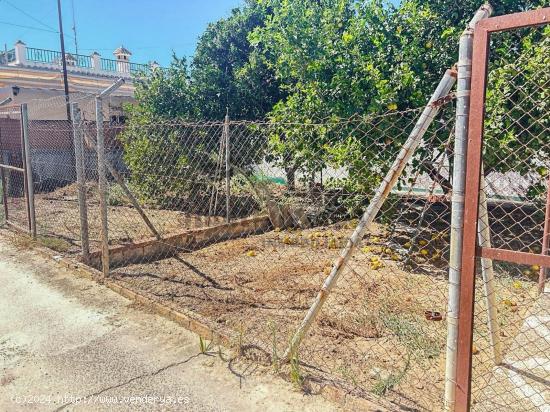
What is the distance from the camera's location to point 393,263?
5.61 m

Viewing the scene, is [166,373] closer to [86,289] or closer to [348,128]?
[86,289]

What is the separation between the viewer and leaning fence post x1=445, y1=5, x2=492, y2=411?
6.66 ft

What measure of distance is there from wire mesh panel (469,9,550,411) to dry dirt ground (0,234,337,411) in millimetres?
1186

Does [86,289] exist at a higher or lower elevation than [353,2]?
lower

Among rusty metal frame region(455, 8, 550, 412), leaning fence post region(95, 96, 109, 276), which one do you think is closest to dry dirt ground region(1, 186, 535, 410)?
leaning fence post region(95, 96, 109, 276)

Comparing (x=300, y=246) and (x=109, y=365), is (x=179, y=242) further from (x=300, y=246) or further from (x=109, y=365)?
(x=109, y=365)

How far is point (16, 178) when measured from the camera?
11242 millimetres

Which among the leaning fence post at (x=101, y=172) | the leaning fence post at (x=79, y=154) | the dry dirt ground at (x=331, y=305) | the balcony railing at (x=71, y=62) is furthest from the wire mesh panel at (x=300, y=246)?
the balcony railing at (x=71, y=62)

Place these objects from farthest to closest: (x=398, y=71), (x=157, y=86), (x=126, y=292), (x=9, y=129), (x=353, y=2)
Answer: (x=9, y=129), (x=157, y=86), (x=353, y=2), (x=398, y=71), (x=126, y=292)

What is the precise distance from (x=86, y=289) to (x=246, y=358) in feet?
7.59

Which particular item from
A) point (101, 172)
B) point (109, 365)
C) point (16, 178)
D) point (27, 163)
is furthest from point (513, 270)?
point (16, 178)

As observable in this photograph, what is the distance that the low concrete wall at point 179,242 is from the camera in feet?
18.1

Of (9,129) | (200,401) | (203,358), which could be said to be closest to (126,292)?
(203,358)

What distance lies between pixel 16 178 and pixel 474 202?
1201 cm
